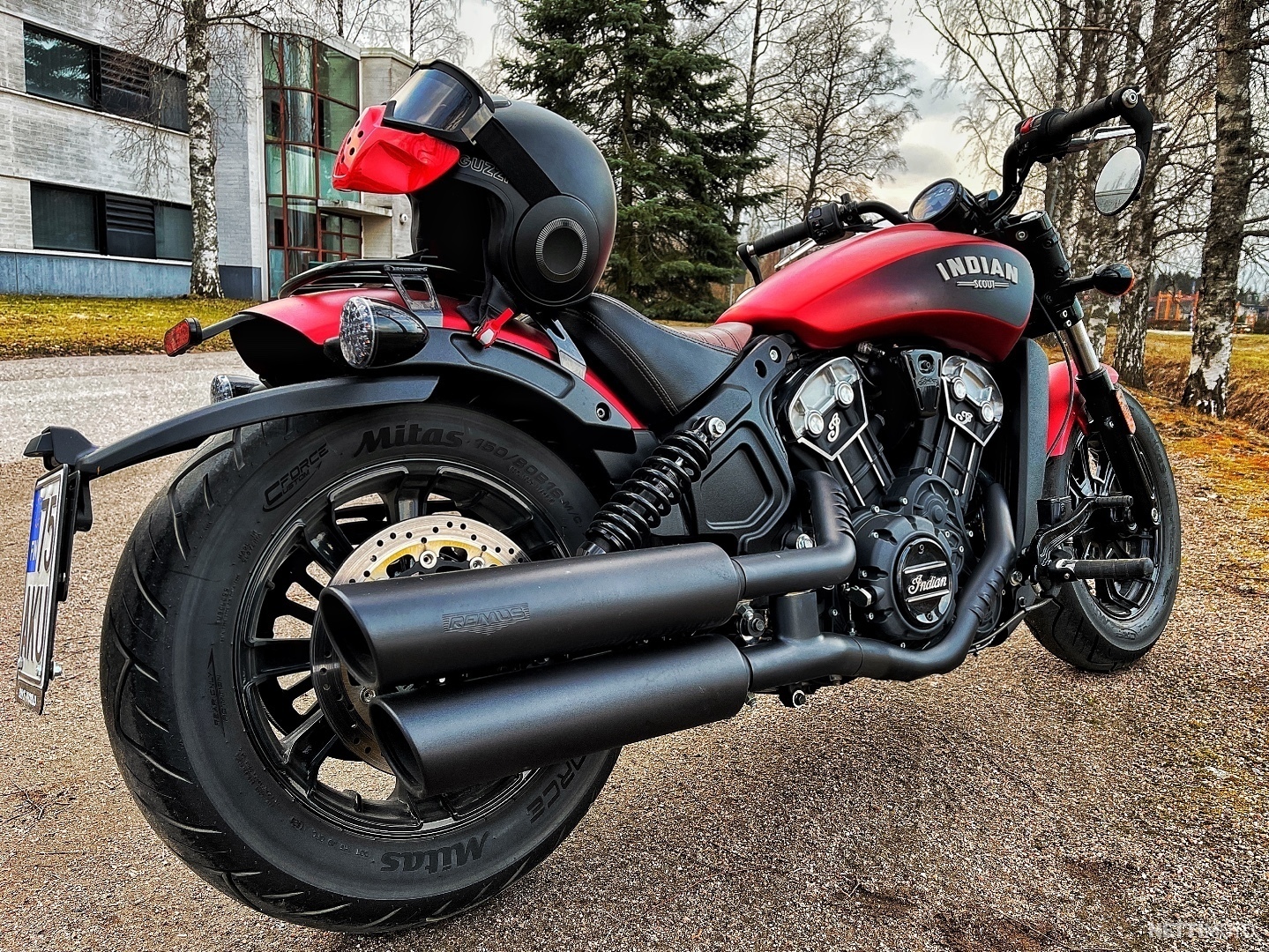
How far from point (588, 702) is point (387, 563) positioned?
0.45 m

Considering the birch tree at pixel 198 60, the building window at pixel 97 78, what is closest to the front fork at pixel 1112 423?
the birch tree at pixel 198 60

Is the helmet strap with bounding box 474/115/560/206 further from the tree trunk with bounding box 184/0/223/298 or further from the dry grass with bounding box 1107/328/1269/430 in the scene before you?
the tree trunk with bounding box 184/0/223/298

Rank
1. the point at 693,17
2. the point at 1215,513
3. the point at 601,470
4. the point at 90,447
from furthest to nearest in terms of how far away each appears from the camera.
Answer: the point at 693,17 → the point at 1215,513 → the point at 601,470 → the point at 90,447

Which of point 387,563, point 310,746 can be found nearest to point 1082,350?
point 387,563

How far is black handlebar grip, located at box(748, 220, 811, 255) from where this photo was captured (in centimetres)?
266

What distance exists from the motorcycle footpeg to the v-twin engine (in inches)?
10.1

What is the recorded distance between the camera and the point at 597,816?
222cm

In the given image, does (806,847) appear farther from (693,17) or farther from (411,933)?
(693,17)

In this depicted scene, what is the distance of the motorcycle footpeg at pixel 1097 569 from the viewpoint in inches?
99.3

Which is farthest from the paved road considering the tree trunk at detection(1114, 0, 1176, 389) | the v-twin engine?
the tree trunk at detection(1114, 0, 1176, 389)

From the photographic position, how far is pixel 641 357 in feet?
6.44

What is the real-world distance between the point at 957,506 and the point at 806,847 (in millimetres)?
968

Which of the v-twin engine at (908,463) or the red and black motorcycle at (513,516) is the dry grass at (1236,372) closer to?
the v-twin engine at (908,463)

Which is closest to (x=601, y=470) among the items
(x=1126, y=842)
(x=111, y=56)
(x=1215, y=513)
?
(x=1126, y=842)
